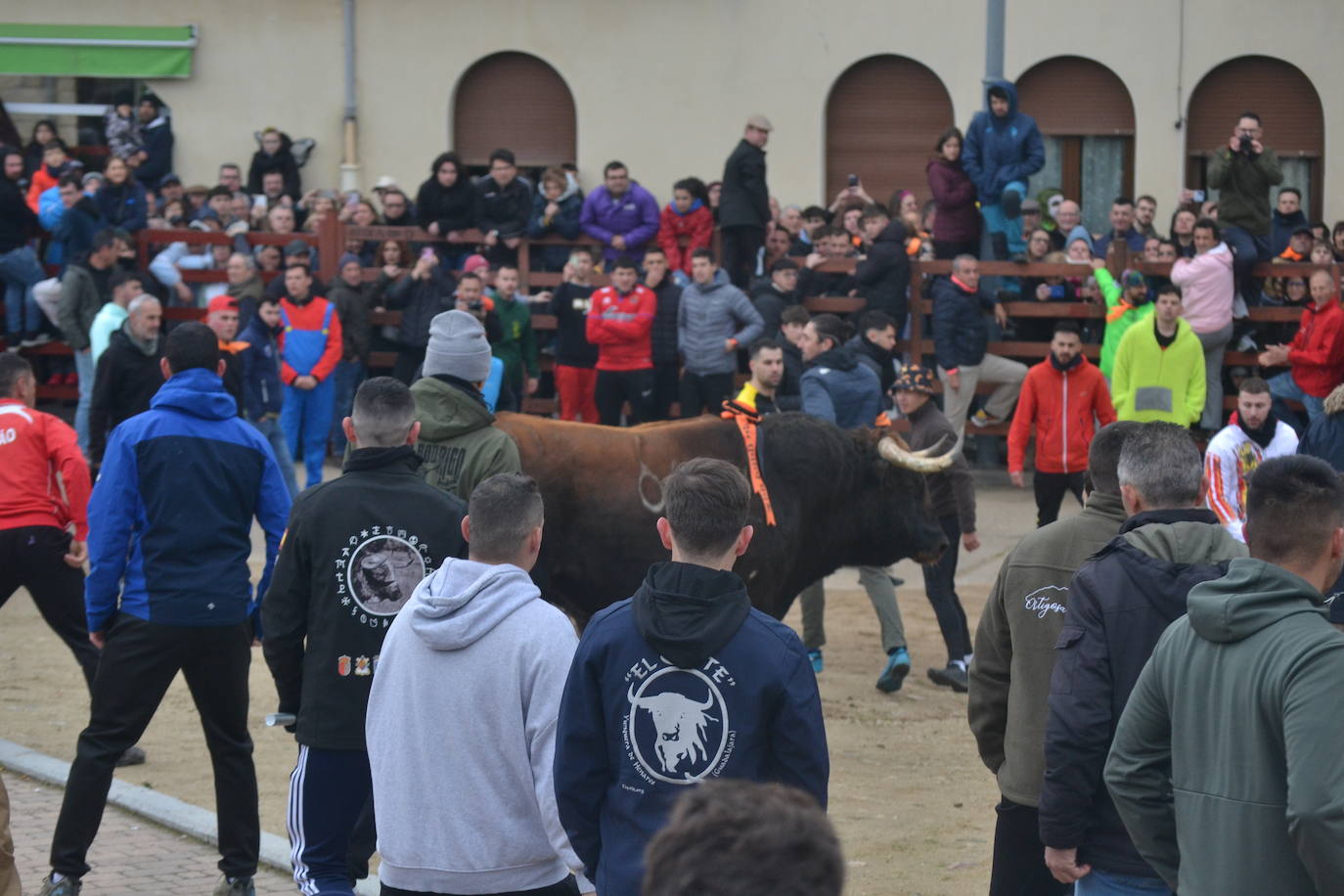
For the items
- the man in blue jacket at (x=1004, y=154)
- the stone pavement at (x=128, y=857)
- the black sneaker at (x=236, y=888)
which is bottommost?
the stone pavement at (x=128, y=857)

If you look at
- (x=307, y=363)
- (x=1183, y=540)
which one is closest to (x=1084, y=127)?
(x=307, y=363)

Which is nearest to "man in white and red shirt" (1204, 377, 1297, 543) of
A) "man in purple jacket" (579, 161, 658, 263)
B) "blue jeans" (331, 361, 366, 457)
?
"man in purple jacket" (579, 161, 658, 263)

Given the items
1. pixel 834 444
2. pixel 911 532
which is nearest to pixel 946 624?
pixel 911 532

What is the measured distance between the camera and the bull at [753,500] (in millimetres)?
8227

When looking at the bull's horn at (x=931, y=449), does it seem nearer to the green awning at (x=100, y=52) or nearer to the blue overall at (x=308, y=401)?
the blue overall at (x=308, y=401)

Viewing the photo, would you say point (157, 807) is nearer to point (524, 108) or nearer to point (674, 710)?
point (674, 710)

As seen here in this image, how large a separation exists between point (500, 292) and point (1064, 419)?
558 centimetres

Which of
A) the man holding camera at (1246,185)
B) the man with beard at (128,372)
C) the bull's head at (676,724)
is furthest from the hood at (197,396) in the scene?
the man holding camera at (1246,185)

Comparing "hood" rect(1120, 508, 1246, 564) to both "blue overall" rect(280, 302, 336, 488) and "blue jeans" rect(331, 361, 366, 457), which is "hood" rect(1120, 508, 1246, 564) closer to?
"blue overall" rect(280, 302, 336, 488)

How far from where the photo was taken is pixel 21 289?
16.9 metres

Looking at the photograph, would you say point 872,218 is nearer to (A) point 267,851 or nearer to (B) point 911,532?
(B) point 911,532

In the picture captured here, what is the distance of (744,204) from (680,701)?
40.3 ft

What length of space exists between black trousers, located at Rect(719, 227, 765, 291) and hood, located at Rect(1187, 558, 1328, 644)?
1244 centimetres

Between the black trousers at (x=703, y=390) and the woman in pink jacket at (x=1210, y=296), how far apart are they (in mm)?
4004
